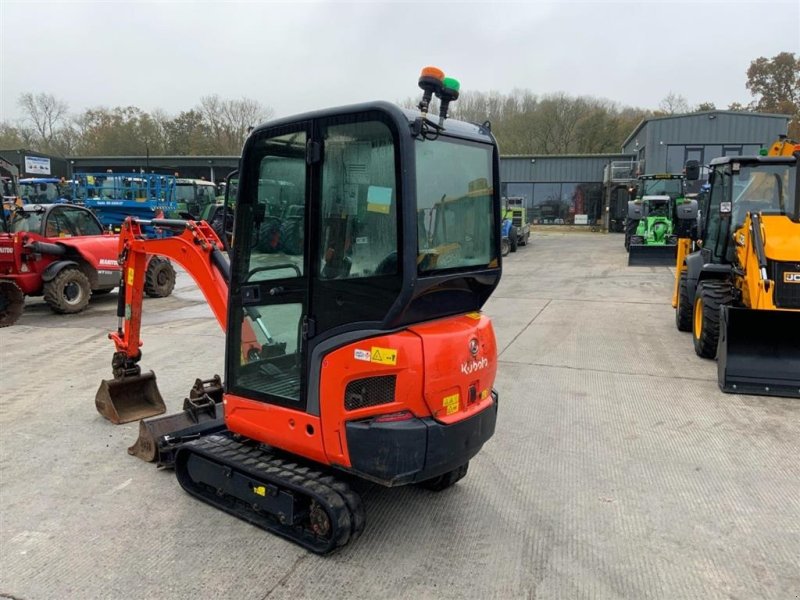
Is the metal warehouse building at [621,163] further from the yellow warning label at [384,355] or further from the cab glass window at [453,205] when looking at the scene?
the yellow warning label at [384,355]

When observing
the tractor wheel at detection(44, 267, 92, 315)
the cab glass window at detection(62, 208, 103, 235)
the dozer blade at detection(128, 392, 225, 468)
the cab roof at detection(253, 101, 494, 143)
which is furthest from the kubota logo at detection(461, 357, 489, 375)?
the cab glass window at detection(62, 208, 103, 235)

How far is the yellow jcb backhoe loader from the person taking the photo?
5934mm

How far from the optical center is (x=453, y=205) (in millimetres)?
3086

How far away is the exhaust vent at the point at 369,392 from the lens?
2.87 meters

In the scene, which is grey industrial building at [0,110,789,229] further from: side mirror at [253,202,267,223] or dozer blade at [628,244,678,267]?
side mirror at [253,202,267,223]

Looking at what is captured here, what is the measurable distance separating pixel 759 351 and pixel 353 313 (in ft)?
16.3

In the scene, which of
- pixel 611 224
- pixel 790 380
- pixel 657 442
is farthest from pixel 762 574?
pixel 611 224

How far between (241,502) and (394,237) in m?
1.95

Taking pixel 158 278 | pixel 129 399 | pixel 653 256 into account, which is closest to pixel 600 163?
pixel 653 256

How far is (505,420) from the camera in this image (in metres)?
5.25

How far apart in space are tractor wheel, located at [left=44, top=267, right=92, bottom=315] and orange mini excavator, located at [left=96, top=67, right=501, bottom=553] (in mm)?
7586

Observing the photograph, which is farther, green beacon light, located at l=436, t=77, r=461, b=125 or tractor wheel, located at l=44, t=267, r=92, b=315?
tractor wheel, located at l=44, t=267, r=92, b=315

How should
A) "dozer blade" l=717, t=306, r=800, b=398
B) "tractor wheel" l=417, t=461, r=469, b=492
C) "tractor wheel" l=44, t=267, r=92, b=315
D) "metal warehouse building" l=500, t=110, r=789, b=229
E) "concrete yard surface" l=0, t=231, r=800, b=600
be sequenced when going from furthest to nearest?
1. "metal warehouse building" l=500, t=110, r=789, b=229
2. "tractor wheel" l=44, t=267, r=92, b=315
3. "dozer blade" l=717, t=306, r=800, b=398
4. "tractor wheel" l=417, t=461, r=469, b=492
5. "concrete yard surface" l=0, t=231, r=800, b=600

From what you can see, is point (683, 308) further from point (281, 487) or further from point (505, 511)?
point (281, 487)
